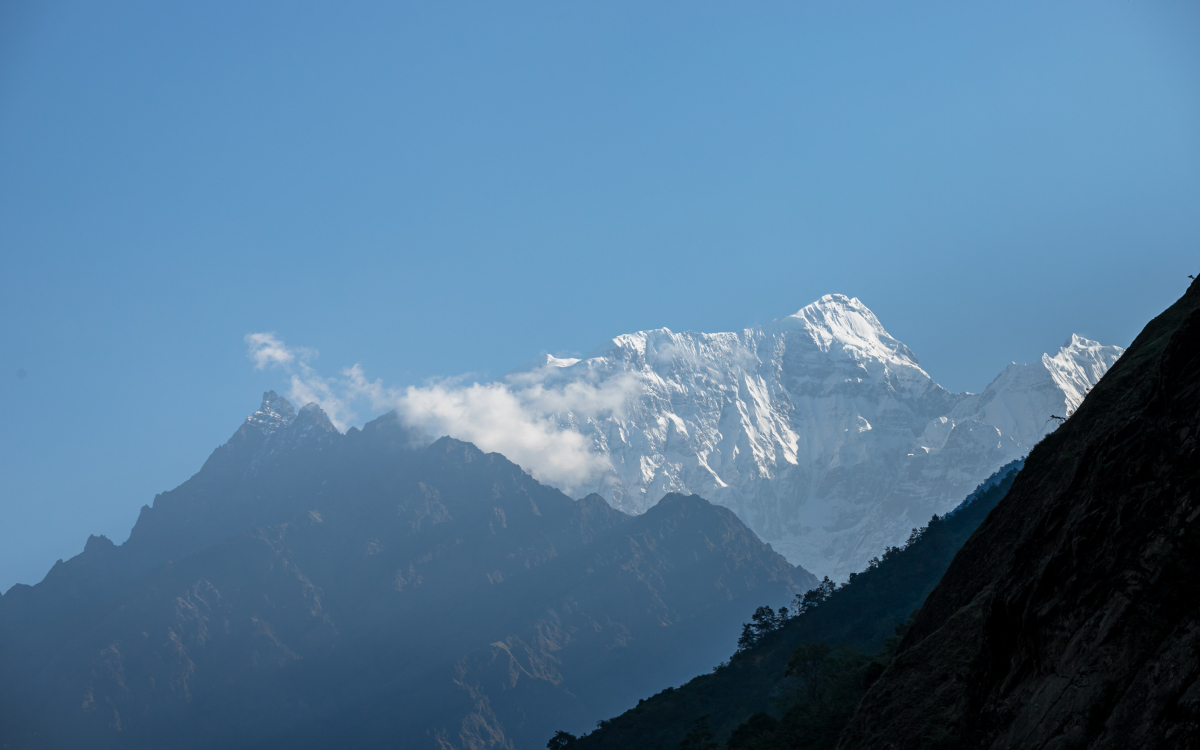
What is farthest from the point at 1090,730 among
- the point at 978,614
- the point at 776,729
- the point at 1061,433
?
the point at 776,729

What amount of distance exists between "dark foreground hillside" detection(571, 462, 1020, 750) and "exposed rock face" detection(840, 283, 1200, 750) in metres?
59.1

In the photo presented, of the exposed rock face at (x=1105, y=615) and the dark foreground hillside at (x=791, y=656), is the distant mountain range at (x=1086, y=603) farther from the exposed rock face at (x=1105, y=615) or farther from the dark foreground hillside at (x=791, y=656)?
the dark foreground hillside at (x=791, y=656)

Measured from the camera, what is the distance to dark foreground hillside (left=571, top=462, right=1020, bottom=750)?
111875 mm

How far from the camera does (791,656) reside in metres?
131

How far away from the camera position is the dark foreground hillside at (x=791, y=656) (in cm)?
11188

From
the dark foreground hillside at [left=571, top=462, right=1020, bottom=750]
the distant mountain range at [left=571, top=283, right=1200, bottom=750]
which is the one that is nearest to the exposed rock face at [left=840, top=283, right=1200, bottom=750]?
the distant mountain range at [left=571, top=283, right=1200, bottom=750]

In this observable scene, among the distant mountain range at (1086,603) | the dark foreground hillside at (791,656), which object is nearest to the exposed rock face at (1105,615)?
the distant mountain range at (1086,603)

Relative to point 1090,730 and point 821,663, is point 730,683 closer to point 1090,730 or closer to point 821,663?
point 821,663

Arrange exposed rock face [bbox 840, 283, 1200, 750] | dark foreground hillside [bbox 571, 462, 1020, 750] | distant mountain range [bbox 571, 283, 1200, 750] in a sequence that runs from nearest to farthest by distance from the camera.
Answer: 1. exposed rock face [bbox 840, 283, 1200, 750]
2. distant mountain range [bbox 571, 283, 1200, 750]
3. dark foreground hillside [bbox 571, 462, 1020, 750]

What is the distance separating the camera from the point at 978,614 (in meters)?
38.8

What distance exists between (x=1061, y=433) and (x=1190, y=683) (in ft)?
101

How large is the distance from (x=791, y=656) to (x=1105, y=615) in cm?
11473

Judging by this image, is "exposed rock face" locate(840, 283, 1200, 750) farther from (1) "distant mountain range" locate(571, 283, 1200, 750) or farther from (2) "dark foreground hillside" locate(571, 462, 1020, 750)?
(2) "dark foreground hillside" locate(571, 462, 1020, 750)

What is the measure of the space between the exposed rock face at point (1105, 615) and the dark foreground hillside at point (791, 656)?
59.1m
